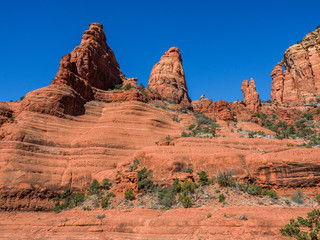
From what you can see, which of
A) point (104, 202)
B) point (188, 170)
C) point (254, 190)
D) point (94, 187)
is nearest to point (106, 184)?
point (94, 187)

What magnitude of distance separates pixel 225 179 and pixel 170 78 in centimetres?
5005

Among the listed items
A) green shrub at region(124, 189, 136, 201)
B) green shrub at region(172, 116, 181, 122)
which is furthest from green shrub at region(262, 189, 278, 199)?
green shrub at region(172, 116, 181, 122)

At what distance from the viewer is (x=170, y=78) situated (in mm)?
71312

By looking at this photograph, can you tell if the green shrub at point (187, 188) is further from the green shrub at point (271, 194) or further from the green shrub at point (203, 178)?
the green shrub at point (271, 194)

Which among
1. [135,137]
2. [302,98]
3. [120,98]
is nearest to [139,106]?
[120,98]

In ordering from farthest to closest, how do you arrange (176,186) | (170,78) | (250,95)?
(250,95) < (170,78) < (176,186)

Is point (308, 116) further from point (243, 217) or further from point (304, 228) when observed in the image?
point (243, 217)

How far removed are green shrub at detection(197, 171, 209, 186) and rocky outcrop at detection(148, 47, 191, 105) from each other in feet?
129

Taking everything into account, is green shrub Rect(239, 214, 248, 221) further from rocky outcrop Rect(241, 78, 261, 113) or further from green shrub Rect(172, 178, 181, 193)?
rocky outcrop Rect(241, 78, 261, 113)

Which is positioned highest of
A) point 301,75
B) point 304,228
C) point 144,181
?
point 301,75

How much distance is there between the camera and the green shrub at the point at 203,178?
2511cm

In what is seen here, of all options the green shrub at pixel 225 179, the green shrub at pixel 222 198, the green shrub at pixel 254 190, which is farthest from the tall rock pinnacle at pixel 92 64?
the green shrub at pixel 254 190

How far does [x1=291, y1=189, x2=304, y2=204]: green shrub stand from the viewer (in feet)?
71.9

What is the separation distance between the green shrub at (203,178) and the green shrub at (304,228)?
403 inches
